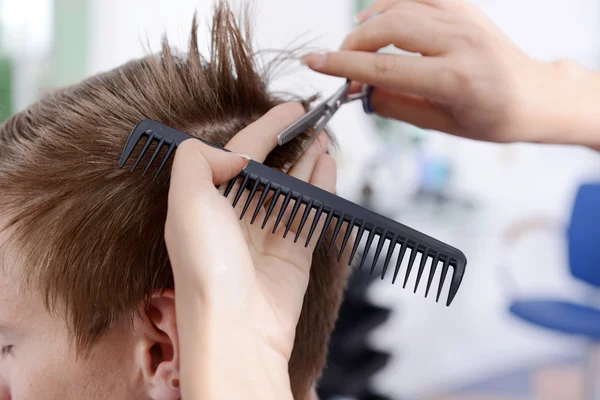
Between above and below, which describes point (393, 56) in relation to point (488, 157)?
above

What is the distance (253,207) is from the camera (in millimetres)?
672

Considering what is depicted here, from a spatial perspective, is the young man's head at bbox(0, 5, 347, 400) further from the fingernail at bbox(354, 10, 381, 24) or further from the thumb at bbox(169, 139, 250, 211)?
the fingernail at bbox(354, 10, 381, 24)

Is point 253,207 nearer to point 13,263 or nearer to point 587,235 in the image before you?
point 13,263

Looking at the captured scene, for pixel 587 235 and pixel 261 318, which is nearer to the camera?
pixel 261 318

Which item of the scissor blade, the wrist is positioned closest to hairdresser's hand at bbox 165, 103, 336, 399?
the scissor blade

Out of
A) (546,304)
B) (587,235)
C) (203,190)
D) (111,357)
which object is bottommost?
(546,304)

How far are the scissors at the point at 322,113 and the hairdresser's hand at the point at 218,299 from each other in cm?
13

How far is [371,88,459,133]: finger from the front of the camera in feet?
3.07

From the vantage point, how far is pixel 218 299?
489mm

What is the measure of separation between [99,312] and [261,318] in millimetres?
271

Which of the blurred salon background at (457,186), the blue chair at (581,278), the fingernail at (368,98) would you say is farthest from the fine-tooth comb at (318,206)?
the blurred salon background at (457,186)

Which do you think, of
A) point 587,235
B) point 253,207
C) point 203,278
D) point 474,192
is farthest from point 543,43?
point 203,278

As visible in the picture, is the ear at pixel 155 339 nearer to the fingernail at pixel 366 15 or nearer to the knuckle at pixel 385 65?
the knuckle at pixel 385 65

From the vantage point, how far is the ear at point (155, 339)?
2.29 feet
